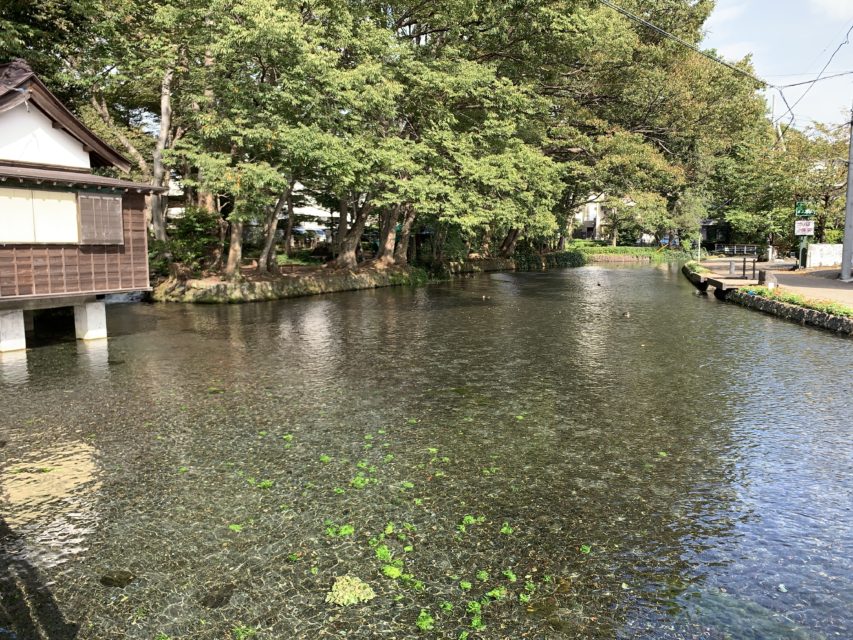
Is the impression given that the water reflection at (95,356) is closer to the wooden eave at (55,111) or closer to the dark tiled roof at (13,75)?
the wooden eave at (55,111)

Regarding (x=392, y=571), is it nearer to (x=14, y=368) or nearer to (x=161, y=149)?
(x=14, y=368)

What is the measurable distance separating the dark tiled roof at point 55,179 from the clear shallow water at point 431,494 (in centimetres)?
394

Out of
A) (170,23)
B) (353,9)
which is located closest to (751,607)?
(170,23)

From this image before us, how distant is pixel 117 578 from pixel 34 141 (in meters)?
13.7

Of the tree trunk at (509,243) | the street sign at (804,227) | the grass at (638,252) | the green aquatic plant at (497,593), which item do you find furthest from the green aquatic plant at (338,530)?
the grass at (638,252)

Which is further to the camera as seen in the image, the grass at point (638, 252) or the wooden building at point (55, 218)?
the grass at point (638, 252)

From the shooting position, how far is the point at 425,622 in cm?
439

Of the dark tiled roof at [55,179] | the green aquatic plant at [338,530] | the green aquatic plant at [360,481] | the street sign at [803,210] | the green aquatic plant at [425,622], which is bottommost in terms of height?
the green aquatic plant at [425,622]

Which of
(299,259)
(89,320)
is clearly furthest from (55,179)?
(299,259)

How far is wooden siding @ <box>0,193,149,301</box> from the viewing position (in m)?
13.8

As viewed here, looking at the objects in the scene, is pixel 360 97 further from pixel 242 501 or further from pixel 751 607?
pixel 751 607

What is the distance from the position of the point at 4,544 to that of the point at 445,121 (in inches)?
949

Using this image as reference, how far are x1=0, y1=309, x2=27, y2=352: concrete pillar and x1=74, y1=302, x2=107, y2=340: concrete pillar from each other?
62.1 inches

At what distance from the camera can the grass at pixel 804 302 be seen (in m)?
17.0
